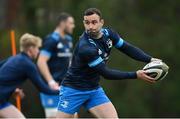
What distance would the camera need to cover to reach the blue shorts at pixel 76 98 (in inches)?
349

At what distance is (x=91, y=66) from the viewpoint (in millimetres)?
8508

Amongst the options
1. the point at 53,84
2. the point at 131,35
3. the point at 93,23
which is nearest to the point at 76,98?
the point at 93,23

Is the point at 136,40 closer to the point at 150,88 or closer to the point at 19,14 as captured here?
the point at 150,88

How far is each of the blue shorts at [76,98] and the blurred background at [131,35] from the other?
27.6ft

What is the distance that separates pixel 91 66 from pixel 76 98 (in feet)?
1.78

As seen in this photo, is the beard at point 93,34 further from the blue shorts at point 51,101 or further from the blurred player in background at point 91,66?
the blue shorts at point 51,101

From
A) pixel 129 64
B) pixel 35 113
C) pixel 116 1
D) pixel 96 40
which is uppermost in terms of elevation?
pixel 96 40

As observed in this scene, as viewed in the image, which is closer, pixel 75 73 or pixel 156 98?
pixel 75 73

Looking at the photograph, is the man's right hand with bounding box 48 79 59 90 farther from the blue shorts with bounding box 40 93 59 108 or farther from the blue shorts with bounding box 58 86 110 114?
the blue shorts with bounding box 58 86 110 114

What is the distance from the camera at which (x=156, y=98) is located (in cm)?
1816

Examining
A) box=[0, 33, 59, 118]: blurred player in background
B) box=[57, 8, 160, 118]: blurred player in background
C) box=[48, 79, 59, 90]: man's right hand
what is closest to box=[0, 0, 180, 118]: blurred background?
box=[48, 79, 59, 90]: man's right hand

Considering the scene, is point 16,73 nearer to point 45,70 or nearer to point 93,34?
point 45,70

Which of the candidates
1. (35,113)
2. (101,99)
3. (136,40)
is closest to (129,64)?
(136,40)

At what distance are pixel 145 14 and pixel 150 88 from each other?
1714 millimetres
